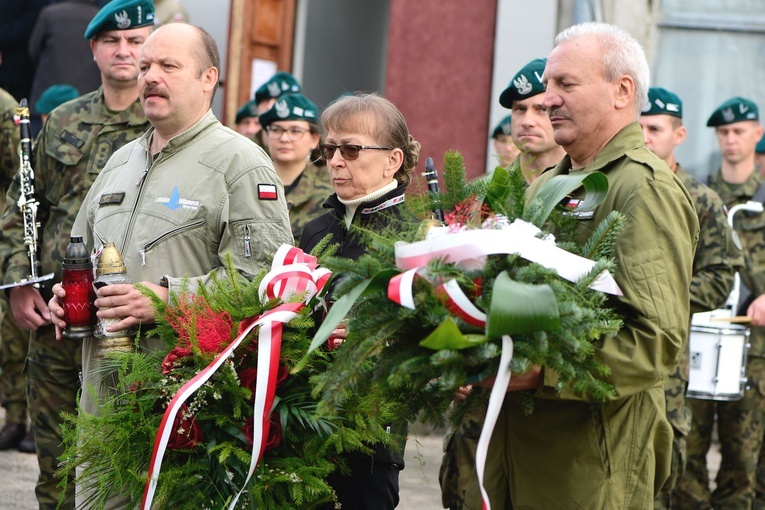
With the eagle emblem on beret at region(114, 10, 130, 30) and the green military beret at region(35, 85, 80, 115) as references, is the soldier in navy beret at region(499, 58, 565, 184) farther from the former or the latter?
the green military beret at region(35, 85, 80, 115)

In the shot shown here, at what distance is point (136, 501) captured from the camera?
388cm

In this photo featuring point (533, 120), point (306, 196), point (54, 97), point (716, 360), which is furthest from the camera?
point (54, 97)

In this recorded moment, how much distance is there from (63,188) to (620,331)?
334 cm

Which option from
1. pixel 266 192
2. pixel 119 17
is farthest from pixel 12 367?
pixel 266 192

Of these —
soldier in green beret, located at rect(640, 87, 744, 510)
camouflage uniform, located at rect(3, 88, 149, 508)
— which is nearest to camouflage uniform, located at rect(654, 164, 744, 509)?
soldier in green beret, located at rect(640, 87, 744, 510)

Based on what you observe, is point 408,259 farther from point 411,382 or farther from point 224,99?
point 224,99

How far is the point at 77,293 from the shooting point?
14.4 feet

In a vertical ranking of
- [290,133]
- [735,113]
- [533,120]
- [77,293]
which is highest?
[735,113]

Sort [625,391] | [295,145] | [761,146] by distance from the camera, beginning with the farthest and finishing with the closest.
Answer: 1. [761,146]
2. [295,145]
3. [625,391]

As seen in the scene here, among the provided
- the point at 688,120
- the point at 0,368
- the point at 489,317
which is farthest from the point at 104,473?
the point at 688,120

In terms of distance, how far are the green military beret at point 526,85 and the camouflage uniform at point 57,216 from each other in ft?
5.91

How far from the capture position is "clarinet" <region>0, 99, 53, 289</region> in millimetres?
5598

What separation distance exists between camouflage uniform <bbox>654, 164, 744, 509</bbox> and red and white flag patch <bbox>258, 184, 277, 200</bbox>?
283 cm

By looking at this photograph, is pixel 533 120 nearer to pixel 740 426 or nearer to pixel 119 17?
pixel 119 17
